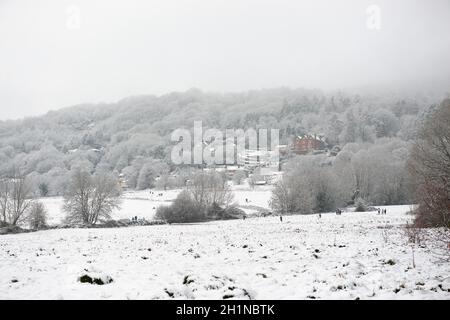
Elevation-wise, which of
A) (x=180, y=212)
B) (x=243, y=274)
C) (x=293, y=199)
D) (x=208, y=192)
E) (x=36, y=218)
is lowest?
(x=180, y=212)

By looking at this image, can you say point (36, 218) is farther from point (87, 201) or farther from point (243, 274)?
point (243, 274)

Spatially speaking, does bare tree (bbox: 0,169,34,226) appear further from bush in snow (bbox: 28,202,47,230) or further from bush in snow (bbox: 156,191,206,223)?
bush in snow (bbox: 156,191,206,223)

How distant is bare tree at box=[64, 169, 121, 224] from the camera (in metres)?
64.1

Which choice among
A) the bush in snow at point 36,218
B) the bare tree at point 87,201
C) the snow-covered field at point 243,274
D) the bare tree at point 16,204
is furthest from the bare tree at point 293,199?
the snow-covered field at point 243,274

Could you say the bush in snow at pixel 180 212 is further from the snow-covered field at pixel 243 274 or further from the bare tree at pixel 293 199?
the snow-covered field at pixel 243 274

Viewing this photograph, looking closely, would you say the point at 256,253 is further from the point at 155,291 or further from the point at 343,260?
the point at 155,291

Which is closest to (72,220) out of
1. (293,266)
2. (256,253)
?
(256,253)

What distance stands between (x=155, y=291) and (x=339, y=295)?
6078 millimetres

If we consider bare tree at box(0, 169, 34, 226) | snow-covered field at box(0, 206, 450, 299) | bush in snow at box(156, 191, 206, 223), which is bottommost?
bush in snow at box(156, 191, 206, 223)

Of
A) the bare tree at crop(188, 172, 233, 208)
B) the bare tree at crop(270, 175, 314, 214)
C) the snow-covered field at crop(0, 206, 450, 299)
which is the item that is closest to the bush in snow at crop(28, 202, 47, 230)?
the bare tree at crop(188, 172, 233, 208)

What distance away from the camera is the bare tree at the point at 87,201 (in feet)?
210

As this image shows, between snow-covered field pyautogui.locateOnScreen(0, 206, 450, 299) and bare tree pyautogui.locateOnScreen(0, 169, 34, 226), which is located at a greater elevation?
snow-covered field pyautogui.locateOnScreen(0, 206, 450, 299)

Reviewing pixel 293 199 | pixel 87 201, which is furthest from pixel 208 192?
pixel 87 201

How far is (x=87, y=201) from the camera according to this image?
213ft
